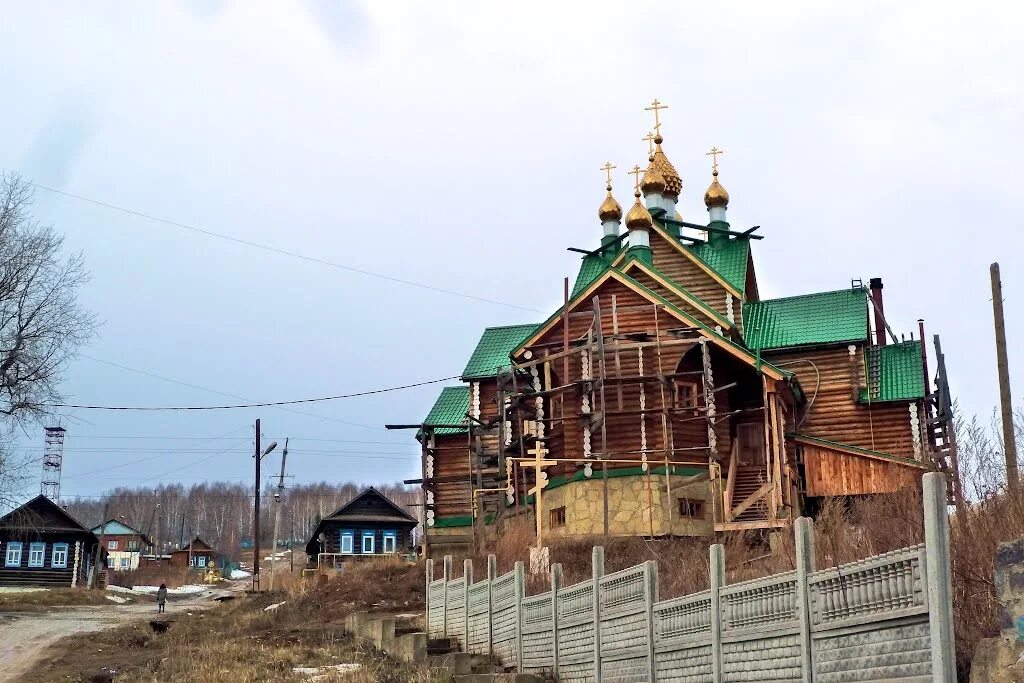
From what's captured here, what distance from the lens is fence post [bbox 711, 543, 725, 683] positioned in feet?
29.5

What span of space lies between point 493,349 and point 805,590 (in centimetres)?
Answer: 2865

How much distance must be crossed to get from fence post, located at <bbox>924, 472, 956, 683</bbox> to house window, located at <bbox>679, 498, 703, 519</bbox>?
65.0ft

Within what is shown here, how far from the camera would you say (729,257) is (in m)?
36.4

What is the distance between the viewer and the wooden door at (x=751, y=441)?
28.5 metres

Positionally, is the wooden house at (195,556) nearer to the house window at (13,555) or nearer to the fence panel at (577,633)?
the house window at (13,555)

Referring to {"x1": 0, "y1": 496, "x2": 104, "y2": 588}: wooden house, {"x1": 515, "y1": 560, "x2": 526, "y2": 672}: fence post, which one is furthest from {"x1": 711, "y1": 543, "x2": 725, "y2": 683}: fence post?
{"x1": 0, "y1": 496, "x2": 104, "y2": 588}: wooden house

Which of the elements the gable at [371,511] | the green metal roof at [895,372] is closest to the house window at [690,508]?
the green metal roof at [895,372]

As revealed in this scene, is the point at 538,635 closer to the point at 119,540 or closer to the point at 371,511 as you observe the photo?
the point at 371,511

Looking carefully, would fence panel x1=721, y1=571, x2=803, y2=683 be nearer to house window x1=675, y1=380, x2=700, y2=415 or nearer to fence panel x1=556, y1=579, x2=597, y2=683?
fence panel x1=556, y1=579, x2=597, y2=683

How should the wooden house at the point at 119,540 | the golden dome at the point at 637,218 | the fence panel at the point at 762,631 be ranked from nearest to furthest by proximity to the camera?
the fence panel at the point at 762,631
the golden dome at the point at 637,218
the wooden house at the point at 119,540

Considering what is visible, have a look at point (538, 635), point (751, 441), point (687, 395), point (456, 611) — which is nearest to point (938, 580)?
point (538, 635)

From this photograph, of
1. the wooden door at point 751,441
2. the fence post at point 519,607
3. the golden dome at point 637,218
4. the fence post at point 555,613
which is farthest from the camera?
the golden dome at point 637,218

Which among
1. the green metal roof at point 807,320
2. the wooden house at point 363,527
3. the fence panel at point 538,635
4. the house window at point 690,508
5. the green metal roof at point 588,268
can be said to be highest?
the green metal roof at point 588,268

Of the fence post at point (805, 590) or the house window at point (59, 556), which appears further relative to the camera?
the house window at point (59, 556)
